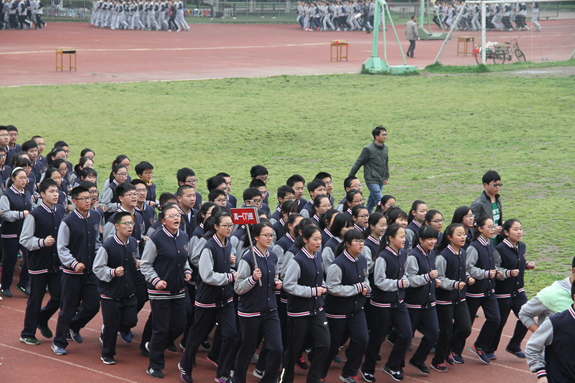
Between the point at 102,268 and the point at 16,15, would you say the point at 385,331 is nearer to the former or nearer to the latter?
the point at 102,268

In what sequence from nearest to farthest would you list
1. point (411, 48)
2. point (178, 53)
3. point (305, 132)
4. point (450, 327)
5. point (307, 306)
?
point (307, 306)
point (450, 327)
point (305, 132)
point (411, 48)
point (178, 53)

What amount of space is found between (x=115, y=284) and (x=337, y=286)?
2.30 m

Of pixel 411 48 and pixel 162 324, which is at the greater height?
pixel 411 48

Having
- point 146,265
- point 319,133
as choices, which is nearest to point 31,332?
point 146,265

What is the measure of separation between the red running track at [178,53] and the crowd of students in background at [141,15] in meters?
1.22

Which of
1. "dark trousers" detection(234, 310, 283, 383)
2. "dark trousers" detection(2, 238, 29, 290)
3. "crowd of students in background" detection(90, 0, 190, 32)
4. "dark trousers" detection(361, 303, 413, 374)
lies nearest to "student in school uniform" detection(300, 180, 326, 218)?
"dark trousers" detection(361, 303, 413, 374)

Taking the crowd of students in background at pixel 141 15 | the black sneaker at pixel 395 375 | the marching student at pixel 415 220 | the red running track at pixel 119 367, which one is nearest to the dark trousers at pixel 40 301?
the red running track at pixel 119 367

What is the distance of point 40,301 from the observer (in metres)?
7.64

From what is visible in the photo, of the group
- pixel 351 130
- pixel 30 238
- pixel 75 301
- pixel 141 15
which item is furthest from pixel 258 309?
pixel 141 15

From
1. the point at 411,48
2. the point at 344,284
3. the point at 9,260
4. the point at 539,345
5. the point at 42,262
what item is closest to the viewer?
the point at 539,345

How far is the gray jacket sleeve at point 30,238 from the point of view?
7738mm

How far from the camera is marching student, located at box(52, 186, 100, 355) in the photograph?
24.3 feet

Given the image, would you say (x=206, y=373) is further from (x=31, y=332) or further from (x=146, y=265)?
(x=31, y=332)

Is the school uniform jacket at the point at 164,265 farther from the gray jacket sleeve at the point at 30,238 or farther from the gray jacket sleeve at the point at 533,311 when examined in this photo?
the gray jacket sleeve at the point at 533,311
